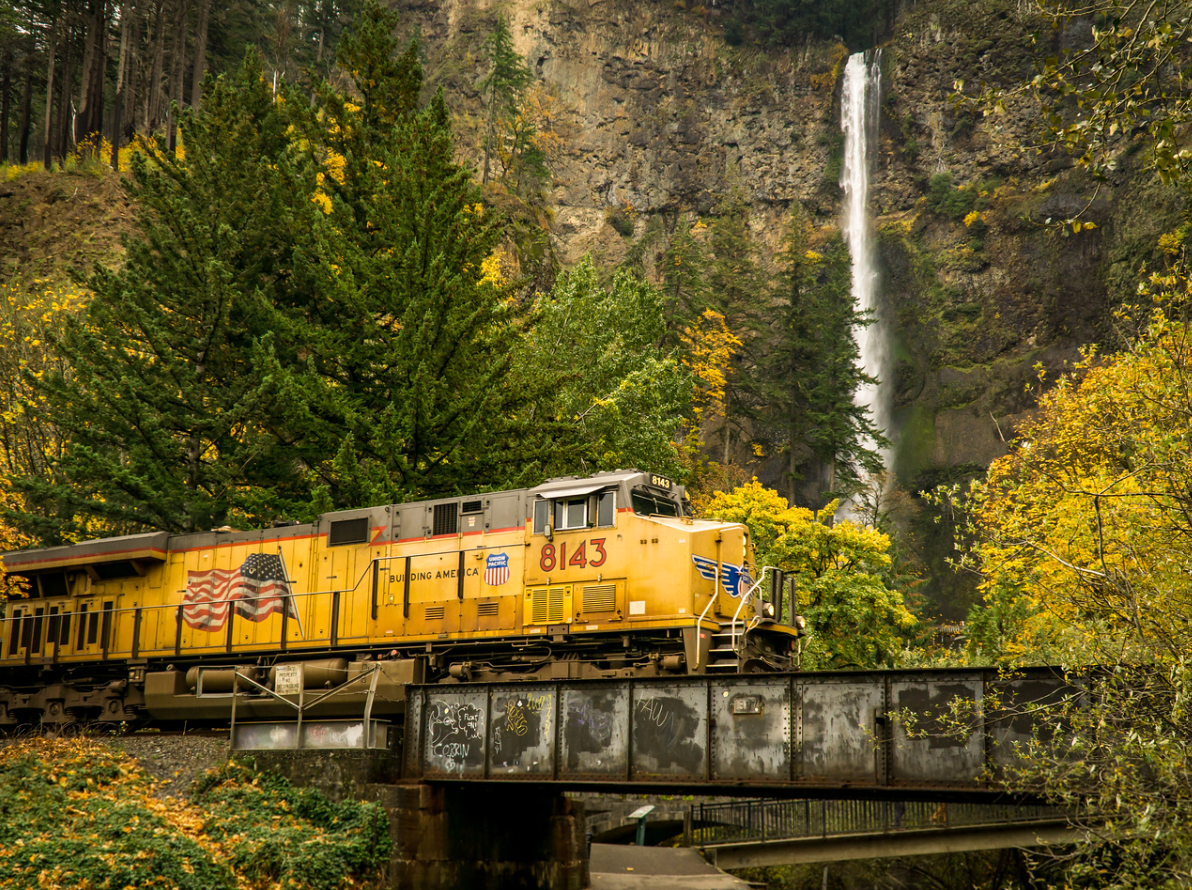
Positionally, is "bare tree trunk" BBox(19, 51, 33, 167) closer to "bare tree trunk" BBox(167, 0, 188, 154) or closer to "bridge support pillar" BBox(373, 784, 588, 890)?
"bare tree trunk" BBox(167, 0, 188, 154)

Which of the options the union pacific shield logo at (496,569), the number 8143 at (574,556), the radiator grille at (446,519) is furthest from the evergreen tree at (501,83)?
the number 8143 at (574,556)

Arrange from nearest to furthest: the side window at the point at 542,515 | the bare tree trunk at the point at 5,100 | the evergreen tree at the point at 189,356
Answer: the side window at the point at 542,515
the evergreen tree at the point at 189,356
the bare tree trunk at the point at 5,100

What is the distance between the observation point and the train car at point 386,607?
17594 mm

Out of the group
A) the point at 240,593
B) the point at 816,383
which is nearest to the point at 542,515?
the point at 240,593

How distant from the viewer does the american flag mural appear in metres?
21.7

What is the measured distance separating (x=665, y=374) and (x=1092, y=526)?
24.3 m

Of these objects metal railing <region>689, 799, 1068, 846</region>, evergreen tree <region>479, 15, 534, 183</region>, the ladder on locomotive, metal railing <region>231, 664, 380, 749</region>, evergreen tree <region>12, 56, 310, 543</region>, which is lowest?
metal railing <region>689, 799, 1068, 846</region>

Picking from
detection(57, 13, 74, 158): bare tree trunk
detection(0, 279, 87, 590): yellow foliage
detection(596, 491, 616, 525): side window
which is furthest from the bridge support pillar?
detection(57, 13, 74, 158): bare tree trunk

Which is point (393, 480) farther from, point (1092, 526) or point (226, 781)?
point (1092, 526)

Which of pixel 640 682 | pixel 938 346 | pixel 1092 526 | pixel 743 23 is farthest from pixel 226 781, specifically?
pixel 743 23

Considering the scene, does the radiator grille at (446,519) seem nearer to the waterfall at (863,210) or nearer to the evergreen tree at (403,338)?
the evergreen tree at (403,338)

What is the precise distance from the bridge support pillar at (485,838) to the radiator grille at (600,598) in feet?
11.7

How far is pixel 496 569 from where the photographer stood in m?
19.2

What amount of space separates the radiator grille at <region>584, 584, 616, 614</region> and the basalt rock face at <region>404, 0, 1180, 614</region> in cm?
4734
